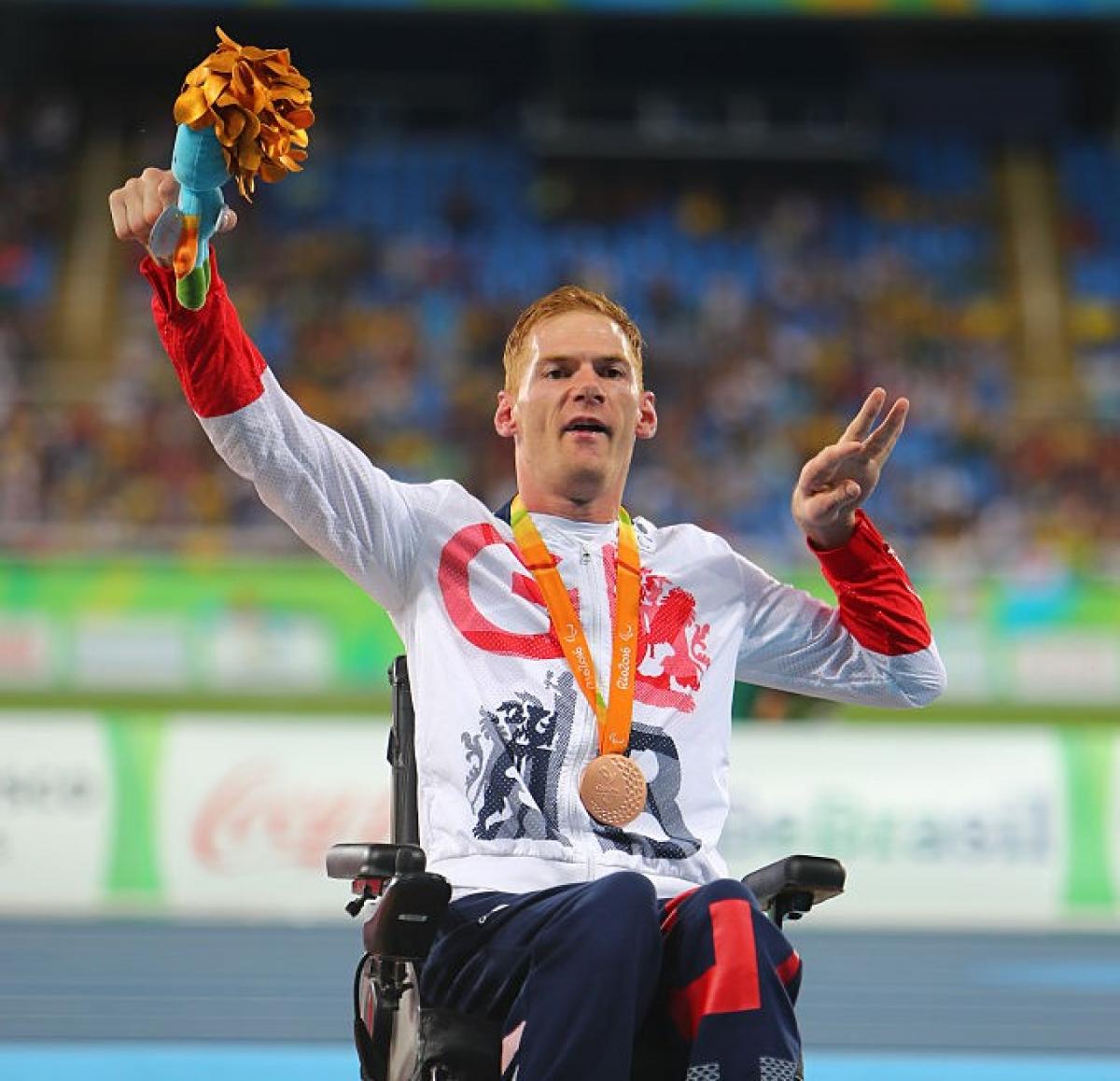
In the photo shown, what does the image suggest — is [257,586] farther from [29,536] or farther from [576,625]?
[576,625]

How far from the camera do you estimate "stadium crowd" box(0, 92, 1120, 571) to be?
43.7 feet

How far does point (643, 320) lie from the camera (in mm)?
17141

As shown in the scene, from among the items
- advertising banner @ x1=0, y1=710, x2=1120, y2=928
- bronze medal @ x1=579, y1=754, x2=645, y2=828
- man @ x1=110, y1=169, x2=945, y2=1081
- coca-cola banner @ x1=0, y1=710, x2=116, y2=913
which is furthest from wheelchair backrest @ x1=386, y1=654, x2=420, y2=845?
coca-cola banner @ x1=0, y1=710, x2=116, y2=913

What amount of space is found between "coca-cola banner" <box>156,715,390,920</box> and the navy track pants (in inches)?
274

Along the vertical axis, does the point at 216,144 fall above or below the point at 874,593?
above

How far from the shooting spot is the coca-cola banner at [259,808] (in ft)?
32.3

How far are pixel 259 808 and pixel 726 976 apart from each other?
7433 mm

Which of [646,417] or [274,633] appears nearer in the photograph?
[646,417]

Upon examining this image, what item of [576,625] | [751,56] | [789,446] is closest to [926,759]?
[789,446]

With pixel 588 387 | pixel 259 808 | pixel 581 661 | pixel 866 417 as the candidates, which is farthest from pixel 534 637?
pixel 259 808

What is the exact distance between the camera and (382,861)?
2996 mm

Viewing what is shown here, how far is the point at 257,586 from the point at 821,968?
15.4ft

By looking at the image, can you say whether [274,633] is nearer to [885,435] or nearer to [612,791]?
[885,435]

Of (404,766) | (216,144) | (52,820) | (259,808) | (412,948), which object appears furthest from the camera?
(259,808)
